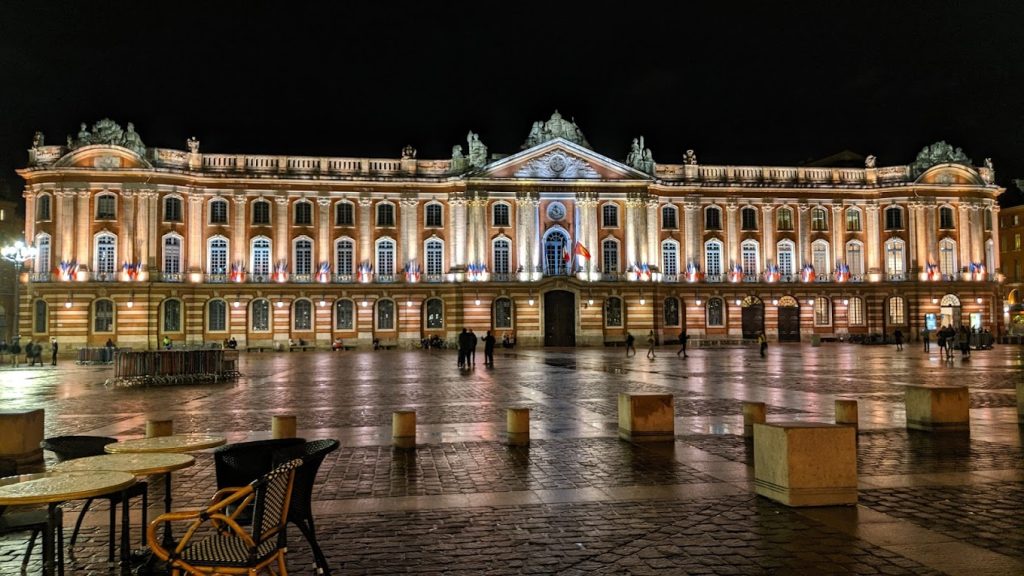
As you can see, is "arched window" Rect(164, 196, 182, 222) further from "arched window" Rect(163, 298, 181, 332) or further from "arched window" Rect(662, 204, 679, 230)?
"arched window" Rect(662, 204, 679, 230)

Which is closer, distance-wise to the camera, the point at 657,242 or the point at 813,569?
the point at 813,569

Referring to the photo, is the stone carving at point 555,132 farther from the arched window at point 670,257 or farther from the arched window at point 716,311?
the arched window at point 716,311

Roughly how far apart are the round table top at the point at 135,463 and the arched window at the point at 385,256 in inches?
1929

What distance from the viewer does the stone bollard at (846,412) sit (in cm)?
1321

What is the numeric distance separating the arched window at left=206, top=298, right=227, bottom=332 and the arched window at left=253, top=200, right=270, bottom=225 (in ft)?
19.0

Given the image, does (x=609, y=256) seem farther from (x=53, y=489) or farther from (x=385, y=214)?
(x=53, y=489)

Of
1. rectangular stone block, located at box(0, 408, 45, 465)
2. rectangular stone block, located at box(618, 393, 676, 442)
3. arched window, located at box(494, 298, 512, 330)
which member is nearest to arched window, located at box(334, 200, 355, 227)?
arched window, located at box(494, 298, 512, 330)

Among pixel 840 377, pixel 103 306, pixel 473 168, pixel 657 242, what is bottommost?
pixel 840 377

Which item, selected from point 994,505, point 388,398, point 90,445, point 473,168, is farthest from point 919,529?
point 473,168

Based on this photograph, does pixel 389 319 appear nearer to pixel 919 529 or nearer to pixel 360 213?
pixel 360 213

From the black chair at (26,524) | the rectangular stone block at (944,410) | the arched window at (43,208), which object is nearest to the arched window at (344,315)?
the arched window at (43,208)

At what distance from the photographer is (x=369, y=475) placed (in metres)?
10.0

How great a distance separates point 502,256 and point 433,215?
557 cm

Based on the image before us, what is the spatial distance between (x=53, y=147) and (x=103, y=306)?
10419 millimetres
